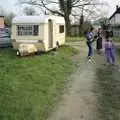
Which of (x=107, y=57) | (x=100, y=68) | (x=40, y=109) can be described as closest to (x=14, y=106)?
(x=40, y=109)

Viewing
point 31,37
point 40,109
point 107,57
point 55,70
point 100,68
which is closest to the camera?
point 40,109

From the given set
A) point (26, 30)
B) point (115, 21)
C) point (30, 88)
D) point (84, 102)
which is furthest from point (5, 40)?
point (115, 21)

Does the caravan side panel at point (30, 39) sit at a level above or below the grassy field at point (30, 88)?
above

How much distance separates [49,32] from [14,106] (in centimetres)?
1614

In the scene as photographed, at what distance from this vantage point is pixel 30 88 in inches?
477

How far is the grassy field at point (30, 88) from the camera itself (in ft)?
30.3

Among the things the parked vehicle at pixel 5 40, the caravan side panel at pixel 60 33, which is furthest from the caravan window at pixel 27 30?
the caravan side panel at pixel 60 33

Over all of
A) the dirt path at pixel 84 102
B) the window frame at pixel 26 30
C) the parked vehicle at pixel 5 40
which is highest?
the window frame at pixel 26 30

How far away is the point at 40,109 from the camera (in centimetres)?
948

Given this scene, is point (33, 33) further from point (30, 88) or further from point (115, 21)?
point (115, 21)

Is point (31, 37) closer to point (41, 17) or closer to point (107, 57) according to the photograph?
point (41, 17)

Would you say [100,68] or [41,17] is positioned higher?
[41,17]

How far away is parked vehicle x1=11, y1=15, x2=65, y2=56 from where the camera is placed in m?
23.6

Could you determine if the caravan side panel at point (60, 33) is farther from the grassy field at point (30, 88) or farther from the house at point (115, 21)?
the house at point (115, 21)
